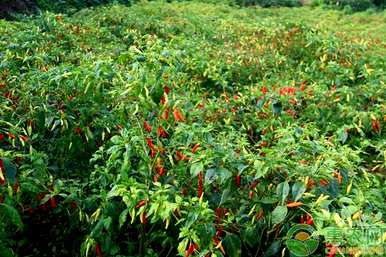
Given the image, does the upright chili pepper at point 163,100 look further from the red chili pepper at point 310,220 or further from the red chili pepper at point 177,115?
the red chili pepper at point 310,220

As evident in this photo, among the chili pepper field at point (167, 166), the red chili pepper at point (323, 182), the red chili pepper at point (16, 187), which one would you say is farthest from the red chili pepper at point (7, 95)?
the red chili pepper at point (323, 182)

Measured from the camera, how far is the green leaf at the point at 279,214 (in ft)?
6.22

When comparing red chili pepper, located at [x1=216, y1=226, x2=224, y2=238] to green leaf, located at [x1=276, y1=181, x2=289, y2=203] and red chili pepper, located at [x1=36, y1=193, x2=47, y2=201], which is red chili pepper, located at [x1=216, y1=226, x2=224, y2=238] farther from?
red chili pepper, located at [x1=36, y1=193, x2=47, y2=201]

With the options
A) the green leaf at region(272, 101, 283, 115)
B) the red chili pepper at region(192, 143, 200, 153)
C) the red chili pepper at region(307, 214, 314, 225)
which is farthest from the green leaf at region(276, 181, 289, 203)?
the green leaf at region(272, 101, 283, 115)

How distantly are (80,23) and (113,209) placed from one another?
14.3 feet

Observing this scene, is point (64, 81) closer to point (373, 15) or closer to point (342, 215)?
point (342, 215)

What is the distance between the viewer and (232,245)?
6.36 feet

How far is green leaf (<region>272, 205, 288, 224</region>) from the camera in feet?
6.22

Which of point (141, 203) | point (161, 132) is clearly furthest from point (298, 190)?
point (161, 132)

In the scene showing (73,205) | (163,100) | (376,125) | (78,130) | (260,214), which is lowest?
(376,125)

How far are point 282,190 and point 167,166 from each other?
2.07 ft

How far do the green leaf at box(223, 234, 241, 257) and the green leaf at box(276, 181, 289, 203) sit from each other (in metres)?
0.25

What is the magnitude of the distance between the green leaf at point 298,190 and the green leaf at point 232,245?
0.96ft

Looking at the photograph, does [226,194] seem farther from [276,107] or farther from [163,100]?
[276,107]
